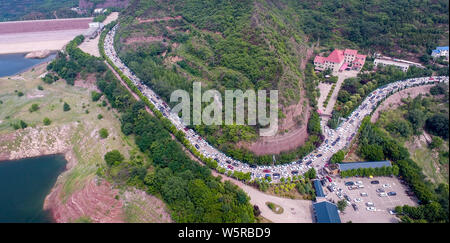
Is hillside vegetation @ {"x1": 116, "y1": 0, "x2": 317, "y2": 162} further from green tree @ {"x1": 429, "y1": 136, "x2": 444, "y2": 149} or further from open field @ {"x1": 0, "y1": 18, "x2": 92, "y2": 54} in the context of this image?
open field @ {"x1": 0, "y1": 18, "x2": 92, "y2": 54}

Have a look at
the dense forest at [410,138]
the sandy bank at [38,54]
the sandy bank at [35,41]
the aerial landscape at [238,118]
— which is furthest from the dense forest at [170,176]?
the sandy bank at [35,41]

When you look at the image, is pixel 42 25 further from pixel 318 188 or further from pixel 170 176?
pixel 318 188

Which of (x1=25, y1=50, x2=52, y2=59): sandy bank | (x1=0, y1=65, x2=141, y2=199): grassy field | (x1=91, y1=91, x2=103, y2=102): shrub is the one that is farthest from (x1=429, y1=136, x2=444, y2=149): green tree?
(x1=25, y1=50, x2=52, y2=59): sandy bank

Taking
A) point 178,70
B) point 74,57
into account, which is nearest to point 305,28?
point 178,70

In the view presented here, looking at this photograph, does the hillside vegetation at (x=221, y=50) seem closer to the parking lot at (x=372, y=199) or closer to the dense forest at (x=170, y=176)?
the dense forest at (x=170, y=176)

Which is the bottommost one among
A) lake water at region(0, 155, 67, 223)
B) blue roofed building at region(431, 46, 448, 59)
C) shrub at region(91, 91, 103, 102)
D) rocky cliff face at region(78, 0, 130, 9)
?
lake water at region(0, 155, 67, 223)

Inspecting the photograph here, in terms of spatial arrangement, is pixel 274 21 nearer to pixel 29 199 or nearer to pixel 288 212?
pixel 288 212
